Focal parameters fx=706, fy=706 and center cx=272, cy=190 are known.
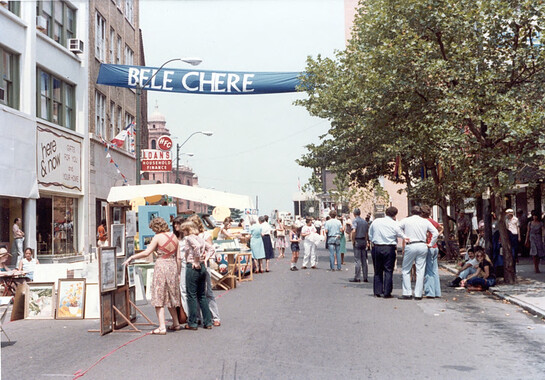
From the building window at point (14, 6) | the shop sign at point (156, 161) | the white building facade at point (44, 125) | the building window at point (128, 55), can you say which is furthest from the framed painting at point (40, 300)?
the building window at point (128, 55)

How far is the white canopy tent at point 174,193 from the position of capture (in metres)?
19.3

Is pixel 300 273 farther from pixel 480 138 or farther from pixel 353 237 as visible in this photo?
pixel 480 138

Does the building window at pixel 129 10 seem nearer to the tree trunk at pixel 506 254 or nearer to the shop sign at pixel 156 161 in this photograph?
the shop sign at pixel 156 161

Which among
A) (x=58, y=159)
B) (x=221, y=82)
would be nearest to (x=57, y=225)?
(x=58, y=159)

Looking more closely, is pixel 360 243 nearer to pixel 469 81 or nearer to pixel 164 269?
pixel 469 81

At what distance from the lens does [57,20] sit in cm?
2802

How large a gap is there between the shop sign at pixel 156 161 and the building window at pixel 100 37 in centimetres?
548

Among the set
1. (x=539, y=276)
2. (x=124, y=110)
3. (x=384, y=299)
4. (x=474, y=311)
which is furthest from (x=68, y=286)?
(x=124, y=110)

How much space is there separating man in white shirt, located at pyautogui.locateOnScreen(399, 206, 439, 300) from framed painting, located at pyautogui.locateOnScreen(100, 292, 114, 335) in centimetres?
628

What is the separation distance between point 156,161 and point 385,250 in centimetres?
1830

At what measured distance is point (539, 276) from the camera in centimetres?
1830

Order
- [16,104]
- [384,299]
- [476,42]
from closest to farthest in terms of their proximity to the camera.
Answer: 1. [384,299]
2. [476,42]
3. [16,104]

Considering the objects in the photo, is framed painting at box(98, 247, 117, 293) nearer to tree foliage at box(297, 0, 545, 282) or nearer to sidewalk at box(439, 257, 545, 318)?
sidewalk at box(439, 257, 545, 318)

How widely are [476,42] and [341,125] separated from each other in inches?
542
